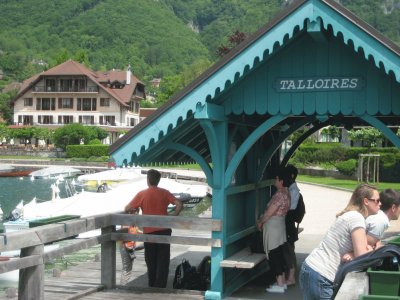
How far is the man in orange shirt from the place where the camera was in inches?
385

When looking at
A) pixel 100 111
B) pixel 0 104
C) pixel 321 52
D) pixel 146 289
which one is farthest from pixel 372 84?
pixel 0 104

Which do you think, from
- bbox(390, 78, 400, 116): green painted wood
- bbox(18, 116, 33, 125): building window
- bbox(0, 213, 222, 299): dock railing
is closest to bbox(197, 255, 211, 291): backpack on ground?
bbox(0, 213, 222, 299): dock railing

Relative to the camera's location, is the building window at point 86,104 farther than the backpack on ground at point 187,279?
Yes

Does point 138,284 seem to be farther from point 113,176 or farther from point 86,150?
point 86,150

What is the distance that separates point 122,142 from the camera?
30.2ft

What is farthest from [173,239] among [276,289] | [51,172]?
[51,172]

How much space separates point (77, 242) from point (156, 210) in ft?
5.23

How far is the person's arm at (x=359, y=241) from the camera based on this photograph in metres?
5.49

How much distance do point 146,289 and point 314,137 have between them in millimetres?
64541

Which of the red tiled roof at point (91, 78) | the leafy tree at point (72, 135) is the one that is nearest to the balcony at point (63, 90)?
the red tiled roof at point (91, 78)

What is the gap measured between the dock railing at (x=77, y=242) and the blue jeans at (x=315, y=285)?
2.95 meters

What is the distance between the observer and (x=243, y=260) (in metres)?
9.23

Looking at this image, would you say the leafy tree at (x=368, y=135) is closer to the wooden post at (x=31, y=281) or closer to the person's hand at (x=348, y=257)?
the wooden post at (x=31, y=281)

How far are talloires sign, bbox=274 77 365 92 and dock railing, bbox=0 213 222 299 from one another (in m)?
2.11
